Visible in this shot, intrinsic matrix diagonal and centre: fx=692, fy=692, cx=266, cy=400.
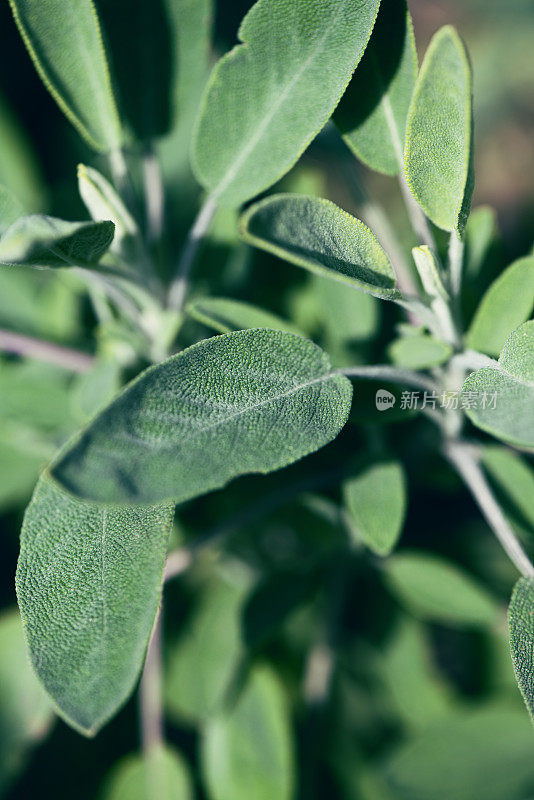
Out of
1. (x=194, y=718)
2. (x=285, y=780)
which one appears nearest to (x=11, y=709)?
(x=194, y=718)

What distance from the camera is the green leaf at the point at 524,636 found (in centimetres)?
59

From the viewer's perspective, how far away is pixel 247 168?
763mm

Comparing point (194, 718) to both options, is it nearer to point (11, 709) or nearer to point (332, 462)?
point (11, 709)

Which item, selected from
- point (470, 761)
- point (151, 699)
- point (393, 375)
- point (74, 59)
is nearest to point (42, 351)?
point (74, 59)

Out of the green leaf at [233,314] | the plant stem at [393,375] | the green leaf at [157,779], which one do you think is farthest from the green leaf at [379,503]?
the green leaf at [157,779]

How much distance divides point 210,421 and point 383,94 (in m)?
0.41

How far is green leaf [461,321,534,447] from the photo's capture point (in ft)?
1.87

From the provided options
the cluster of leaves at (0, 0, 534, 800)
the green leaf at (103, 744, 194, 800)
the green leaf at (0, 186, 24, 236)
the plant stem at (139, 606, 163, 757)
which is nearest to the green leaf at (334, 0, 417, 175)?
the cluster of leaves at (0, 0, 534, 800)

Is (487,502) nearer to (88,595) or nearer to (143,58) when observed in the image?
(88,595)

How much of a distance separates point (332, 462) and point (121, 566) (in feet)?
1.65

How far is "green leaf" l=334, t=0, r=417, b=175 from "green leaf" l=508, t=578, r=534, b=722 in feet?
1.52

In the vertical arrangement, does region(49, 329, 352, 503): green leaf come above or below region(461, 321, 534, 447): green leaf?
above

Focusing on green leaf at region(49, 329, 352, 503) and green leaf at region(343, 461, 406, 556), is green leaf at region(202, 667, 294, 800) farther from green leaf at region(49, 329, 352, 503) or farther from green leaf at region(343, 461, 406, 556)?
green leaf at region(49, 329, 352, 503)

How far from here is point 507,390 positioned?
61 centimetres
